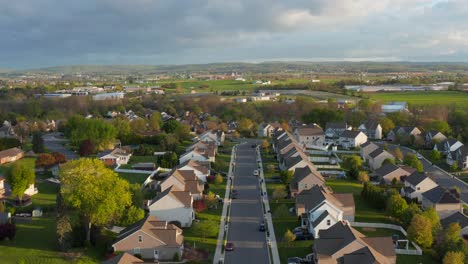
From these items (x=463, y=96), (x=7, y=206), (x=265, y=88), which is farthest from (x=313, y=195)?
(x=265, y=88)

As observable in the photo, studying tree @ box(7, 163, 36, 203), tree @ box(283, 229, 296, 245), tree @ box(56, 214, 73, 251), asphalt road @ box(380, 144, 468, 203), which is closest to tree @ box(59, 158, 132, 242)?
tree @ box(56, 214, 73, 251)

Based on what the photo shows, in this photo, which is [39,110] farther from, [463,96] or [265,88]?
[463,96]

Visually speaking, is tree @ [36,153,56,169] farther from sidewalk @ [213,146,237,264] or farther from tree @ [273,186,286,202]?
tree @ [273,186,286,202]

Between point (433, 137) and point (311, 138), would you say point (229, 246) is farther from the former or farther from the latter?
point (433, 137)

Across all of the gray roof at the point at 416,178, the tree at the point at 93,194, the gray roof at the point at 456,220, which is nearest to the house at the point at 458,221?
the gray roof at the point at 456,220

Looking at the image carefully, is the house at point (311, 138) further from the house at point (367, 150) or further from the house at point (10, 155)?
the house at point (10, 155)
